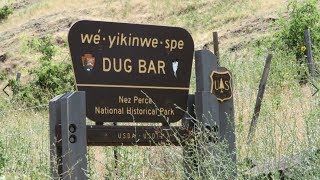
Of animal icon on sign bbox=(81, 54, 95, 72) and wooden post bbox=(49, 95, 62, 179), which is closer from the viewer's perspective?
wooden post bbox=(49, 95, 62, 179)

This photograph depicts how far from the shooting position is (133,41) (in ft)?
18.9

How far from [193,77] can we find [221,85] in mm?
5624

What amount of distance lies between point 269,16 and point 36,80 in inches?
418

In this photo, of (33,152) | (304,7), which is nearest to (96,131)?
(33,152)

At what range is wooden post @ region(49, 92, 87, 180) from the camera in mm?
5285

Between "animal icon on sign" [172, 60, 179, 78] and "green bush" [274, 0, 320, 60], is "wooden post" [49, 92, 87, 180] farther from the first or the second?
"green bush" [274, 0, 320, 60]

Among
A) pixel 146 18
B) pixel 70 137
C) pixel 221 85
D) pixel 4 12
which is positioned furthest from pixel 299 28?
pixel 4 12

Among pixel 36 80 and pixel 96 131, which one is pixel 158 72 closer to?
pixel 96 131

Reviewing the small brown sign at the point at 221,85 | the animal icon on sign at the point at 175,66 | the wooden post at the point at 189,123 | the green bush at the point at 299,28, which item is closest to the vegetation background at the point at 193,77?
the green bush at the point at 299,28

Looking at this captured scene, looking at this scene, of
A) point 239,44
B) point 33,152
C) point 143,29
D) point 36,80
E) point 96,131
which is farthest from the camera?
point 239,44

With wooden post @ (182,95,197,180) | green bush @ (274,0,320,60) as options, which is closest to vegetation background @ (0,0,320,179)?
green bush @ (274,0,320,60)

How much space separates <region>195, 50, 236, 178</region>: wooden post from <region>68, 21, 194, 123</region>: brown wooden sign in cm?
11

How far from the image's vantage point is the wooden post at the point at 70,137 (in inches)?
208

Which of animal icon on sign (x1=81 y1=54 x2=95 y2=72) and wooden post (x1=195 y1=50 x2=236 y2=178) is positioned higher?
animal icon on sign (x1=81 y1=54 x2=95 y2=72)
